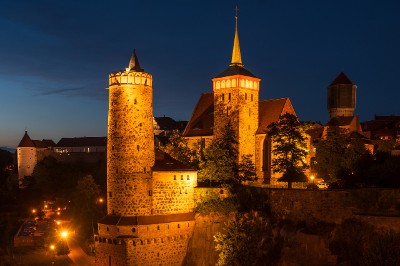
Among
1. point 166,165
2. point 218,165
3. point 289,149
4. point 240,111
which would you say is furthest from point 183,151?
point 289,149

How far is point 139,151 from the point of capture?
3928 centimetres

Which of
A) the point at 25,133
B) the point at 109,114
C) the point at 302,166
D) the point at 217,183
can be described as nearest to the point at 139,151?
the point at 109,114

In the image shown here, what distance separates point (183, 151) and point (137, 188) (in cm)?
1136

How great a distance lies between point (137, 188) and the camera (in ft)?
128

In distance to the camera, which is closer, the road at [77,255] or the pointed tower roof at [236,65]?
the road at [77,255]

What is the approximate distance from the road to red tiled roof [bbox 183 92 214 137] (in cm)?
1659

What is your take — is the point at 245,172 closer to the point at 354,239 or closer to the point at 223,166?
the point at 223,166

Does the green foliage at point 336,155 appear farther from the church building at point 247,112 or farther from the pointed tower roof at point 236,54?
the pointed tower roof at point 236,54

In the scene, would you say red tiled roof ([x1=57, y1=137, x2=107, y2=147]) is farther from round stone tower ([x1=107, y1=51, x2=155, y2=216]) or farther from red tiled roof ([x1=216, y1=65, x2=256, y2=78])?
round stone tower ([x1=107, y1=51, x2=155, y2=216])

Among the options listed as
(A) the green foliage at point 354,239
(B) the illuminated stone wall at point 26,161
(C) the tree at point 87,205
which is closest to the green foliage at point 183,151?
(C) the tree at point 87,205

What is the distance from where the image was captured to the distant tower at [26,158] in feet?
293

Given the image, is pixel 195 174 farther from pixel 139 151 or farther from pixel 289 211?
pixel 289 211

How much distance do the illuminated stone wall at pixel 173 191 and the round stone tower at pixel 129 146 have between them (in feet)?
2.16

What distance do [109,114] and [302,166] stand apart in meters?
17.1
